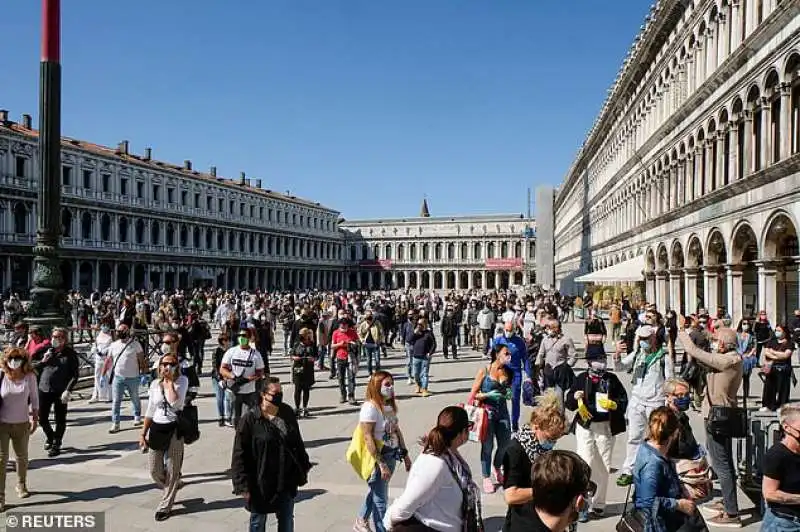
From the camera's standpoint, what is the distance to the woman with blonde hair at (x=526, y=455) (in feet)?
11.4

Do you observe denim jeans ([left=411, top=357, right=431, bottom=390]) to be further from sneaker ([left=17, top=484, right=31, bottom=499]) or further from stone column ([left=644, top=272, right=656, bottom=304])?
stone column ([left=644, top=272, right=656, bottom=304])

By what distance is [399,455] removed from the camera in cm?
541

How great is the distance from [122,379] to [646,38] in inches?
1075

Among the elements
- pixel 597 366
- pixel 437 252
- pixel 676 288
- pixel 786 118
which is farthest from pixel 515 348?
pixel 437 252

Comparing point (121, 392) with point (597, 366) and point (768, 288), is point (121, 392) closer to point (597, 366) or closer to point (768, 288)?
point (597, 366)

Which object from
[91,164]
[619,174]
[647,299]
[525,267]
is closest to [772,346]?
[647,299]

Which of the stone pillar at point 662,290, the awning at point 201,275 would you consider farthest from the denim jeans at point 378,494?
the awning at point 201,275

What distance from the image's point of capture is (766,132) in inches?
642

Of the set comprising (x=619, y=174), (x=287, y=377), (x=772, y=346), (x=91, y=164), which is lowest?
(x=287, y=377)

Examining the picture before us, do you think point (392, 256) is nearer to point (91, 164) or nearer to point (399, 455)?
point (91, 164)

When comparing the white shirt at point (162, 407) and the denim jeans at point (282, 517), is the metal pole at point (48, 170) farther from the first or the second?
the denim jeans at point (282, 517)

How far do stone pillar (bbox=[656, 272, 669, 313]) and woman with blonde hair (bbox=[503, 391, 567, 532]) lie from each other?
2438 cm

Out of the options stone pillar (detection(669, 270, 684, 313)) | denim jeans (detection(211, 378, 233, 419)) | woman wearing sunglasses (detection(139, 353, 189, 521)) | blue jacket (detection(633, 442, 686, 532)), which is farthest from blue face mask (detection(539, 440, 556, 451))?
stone pillar (detection(669, 270, 684, 313))
